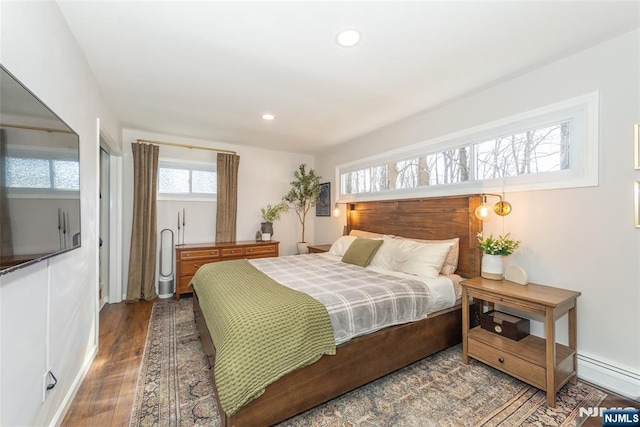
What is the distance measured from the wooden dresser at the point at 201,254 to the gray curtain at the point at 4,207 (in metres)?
2.94

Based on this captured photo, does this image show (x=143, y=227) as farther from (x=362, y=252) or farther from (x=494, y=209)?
(x=494, y=209)

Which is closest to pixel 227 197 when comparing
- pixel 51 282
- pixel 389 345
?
pixel 51 282

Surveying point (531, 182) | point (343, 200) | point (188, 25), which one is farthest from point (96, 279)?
point (531, 182)

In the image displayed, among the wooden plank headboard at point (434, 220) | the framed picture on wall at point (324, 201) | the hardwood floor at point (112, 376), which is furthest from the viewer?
the framed picture on wall at point (324, 201)

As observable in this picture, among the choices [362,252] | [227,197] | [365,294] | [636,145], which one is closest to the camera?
[636,145]

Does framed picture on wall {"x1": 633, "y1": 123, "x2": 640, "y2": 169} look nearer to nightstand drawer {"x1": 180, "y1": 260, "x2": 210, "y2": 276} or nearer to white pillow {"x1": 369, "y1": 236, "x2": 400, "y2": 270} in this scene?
white pillow {"x1": 369, "y1": 236, "x2": 400, "y2": 270}

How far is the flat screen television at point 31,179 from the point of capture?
988 millimetres

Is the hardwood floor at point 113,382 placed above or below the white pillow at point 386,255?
below

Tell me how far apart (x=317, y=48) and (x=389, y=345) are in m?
2.30

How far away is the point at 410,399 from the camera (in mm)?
1797

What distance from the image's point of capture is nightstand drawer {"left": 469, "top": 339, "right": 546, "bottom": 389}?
1.81 metres

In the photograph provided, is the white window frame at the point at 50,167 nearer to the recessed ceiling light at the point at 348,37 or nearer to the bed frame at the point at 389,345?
the bed frame at the point at 389,345

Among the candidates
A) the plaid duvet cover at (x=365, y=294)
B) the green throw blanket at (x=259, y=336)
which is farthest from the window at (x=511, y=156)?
the green throw blanket at (x=259, y=336)

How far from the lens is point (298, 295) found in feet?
6.34
